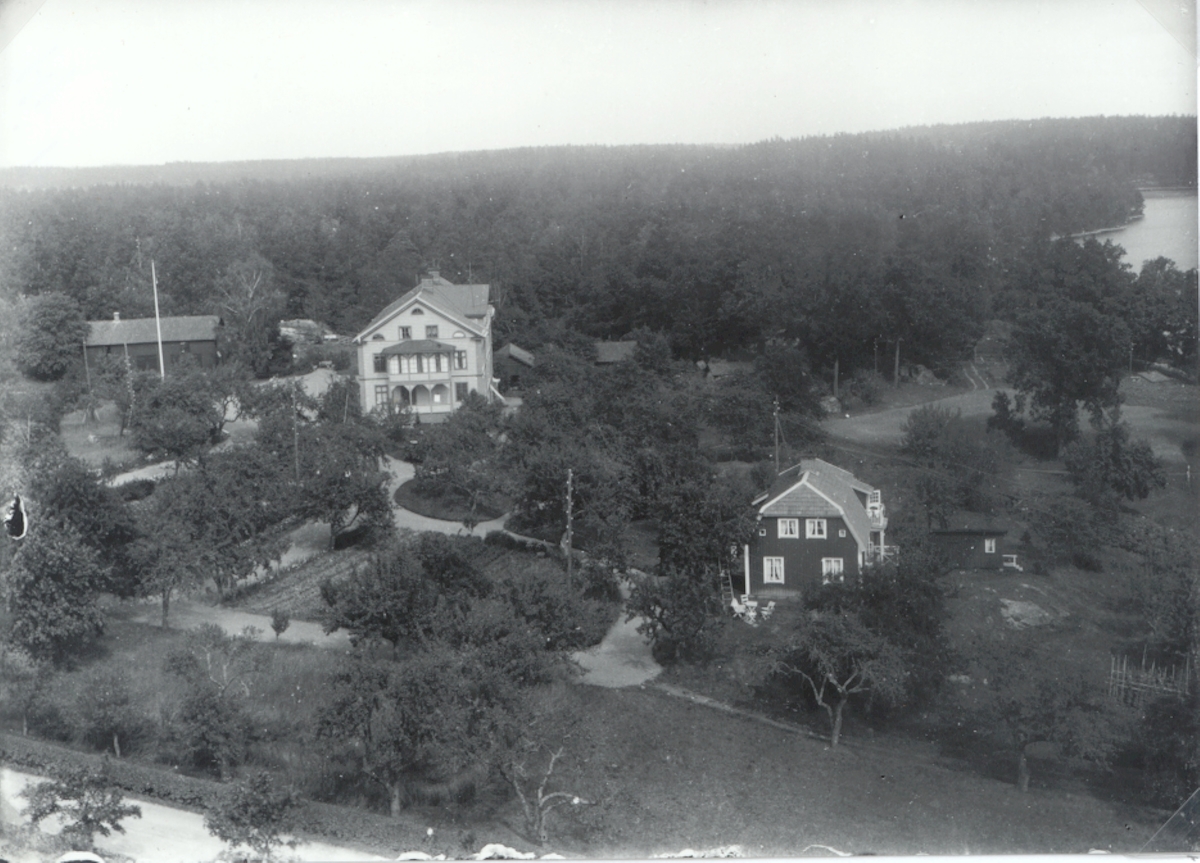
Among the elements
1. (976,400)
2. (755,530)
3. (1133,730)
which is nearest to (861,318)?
(976,400)

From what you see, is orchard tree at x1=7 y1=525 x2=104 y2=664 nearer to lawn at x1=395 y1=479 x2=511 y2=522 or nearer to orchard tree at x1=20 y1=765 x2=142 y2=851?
orchard tree at x1=20 y1=765 x2=142 y2=851

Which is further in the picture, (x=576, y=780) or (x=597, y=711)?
(x=597, y=711)

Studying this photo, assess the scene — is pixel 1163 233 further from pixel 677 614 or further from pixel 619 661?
pixel 619 661

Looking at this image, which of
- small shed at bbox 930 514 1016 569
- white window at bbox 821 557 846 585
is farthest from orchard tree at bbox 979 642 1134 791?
small shed at bbox 930 514 1016 569

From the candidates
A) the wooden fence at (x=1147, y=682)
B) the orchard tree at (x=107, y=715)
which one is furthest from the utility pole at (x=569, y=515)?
the wooden fence at (x=1147, y=682)

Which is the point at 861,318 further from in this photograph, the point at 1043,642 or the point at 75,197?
the point at 75,197

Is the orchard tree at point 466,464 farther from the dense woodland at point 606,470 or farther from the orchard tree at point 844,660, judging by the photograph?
the orchard tree at point 844,660
